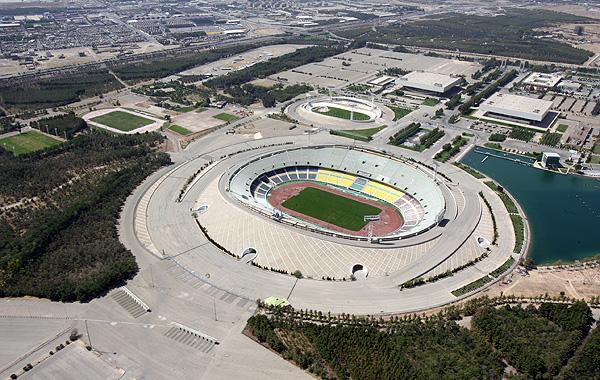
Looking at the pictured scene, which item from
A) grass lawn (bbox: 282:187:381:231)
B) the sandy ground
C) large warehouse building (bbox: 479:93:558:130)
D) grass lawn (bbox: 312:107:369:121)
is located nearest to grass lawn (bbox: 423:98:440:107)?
large warehouse building (bbox: 479:93:558:130)

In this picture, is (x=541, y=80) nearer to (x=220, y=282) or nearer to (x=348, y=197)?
(x=348, y=197)

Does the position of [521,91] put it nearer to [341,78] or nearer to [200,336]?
[341,78]

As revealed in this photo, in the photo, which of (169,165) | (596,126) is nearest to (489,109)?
(596,126)

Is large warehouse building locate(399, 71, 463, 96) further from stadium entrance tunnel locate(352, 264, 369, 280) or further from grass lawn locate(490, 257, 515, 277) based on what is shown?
stadium entrance tunnel locate(352, 264, 369, 280)

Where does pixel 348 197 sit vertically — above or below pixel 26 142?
above

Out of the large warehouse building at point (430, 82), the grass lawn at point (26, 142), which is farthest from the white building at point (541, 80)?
the grass lawn at point (26, 142)

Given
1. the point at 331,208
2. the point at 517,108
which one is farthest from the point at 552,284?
the point at 517,108

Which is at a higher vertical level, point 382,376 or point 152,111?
point 382,376
